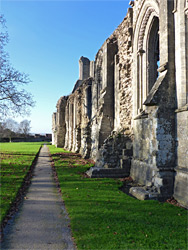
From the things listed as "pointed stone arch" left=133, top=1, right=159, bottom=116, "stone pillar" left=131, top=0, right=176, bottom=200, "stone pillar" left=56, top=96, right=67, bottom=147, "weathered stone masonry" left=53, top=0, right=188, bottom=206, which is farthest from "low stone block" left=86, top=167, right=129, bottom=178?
"stone pillar" left=56, top=96, right=67, bottom=147

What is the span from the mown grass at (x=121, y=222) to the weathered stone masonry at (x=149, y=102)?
85cm

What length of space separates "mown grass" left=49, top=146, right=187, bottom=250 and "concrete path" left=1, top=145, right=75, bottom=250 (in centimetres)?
22

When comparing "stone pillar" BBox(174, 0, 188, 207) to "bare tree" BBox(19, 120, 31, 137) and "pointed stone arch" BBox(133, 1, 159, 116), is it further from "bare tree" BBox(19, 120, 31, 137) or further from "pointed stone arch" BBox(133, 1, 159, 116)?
"bare tree" BBox(19, 120, 31, 137)

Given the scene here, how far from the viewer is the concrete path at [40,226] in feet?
12.2

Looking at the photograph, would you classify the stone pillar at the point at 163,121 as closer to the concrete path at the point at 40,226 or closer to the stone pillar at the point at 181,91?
the stone pillar at the point at 181,91

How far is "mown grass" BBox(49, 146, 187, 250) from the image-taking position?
12.3 feet

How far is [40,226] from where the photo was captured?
4.50 metres

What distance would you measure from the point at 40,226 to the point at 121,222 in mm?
1659

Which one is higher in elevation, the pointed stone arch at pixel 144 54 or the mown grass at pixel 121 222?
the pointed stone arch at pixel 144 54

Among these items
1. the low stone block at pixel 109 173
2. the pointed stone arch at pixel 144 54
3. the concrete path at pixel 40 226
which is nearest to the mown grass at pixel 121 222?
the concrete path at pixel 40 226

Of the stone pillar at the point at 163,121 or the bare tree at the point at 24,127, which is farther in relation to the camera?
the bare tree at the point at 24,127

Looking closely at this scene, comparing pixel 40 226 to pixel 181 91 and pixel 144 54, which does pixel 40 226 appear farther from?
pixel 144 54

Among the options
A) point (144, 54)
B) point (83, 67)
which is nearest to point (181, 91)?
point (144, 54)

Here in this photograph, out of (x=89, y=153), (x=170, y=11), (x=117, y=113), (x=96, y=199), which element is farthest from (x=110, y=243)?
(x=89, y=153)
